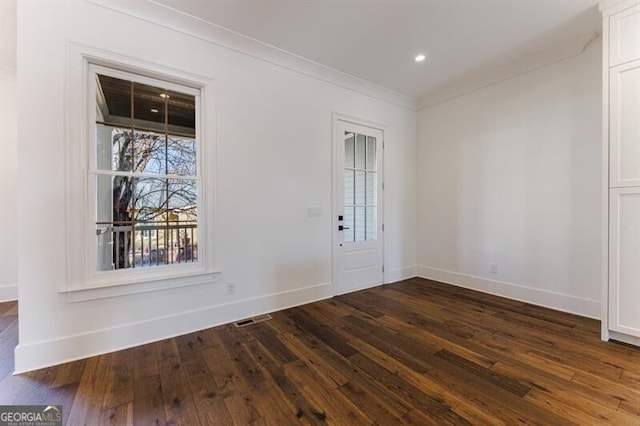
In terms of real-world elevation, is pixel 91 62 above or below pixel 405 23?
below

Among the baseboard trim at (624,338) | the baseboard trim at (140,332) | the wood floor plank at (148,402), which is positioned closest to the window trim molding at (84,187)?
the baseboard trim at (140,332)

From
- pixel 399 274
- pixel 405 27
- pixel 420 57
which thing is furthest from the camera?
pixel 399 274

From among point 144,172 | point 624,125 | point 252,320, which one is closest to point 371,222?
point 252,320

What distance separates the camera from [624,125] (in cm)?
232

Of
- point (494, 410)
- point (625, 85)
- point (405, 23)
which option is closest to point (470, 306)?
point (494, 410)

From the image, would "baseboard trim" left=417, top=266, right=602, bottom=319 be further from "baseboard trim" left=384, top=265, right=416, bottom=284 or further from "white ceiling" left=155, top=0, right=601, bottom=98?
"white ceiling" left=155, top=0, right=601, bottom=98

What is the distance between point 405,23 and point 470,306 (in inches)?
125

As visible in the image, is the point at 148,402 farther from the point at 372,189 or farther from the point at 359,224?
the point at 372,189

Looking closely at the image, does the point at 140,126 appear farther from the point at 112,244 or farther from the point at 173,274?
the point at 173,274

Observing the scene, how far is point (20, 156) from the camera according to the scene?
2.05m

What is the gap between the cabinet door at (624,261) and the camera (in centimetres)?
228

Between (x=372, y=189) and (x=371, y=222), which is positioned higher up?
(x=372, y=189)

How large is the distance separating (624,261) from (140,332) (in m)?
4.21

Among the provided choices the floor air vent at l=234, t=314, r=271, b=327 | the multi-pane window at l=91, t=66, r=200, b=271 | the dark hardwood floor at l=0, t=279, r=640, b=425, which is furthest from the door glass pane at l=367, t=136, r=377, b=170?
the floor air vent at l=234, t=314, r=271, b=327
